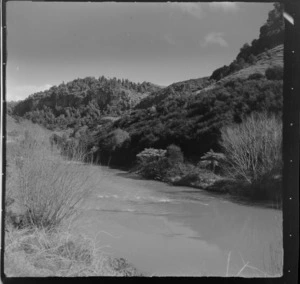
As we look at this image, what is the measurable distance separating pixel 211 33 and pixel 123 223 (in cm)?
165

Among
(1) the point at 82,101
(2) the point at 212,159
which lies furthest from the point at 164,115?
(1) the point at 82,101

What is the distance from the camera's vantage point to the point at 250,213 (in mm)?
3652

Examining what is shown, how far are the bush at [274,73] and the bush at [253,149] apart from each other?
30cm

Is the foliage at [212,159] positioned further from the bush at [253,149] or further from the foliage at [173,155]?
the foliage at [173,155]

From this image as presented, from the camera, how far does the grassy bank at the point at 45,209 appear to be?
3.72 m

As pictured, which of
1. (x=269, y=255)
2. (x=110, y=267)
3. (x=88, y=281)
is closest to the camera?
(x=88, y=281)

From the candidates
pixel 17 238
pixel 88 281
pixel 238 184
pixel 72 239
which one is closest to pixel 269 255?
pixel 238 184

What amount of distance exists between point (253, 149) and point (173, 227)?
0.88m

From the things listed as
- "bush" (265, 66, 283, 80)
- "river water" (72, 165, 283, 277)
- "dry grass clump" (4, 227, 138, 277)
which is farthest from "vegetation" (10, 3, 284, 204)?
"dry grass clump" (4, 227, 138, 277)

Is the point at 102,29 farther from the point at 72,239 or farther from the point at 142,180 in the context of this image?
the point at 72,239

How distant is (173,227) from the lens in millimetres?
3762

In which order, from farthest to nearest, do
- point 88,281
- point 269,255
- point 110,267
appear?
point 110,267
point 269,255
point 88,281

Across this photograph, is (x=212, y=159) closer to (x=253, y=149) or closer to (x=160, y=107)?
(x=253, y=149)

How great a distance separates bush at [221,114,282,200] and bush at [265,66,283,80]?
30 cm
